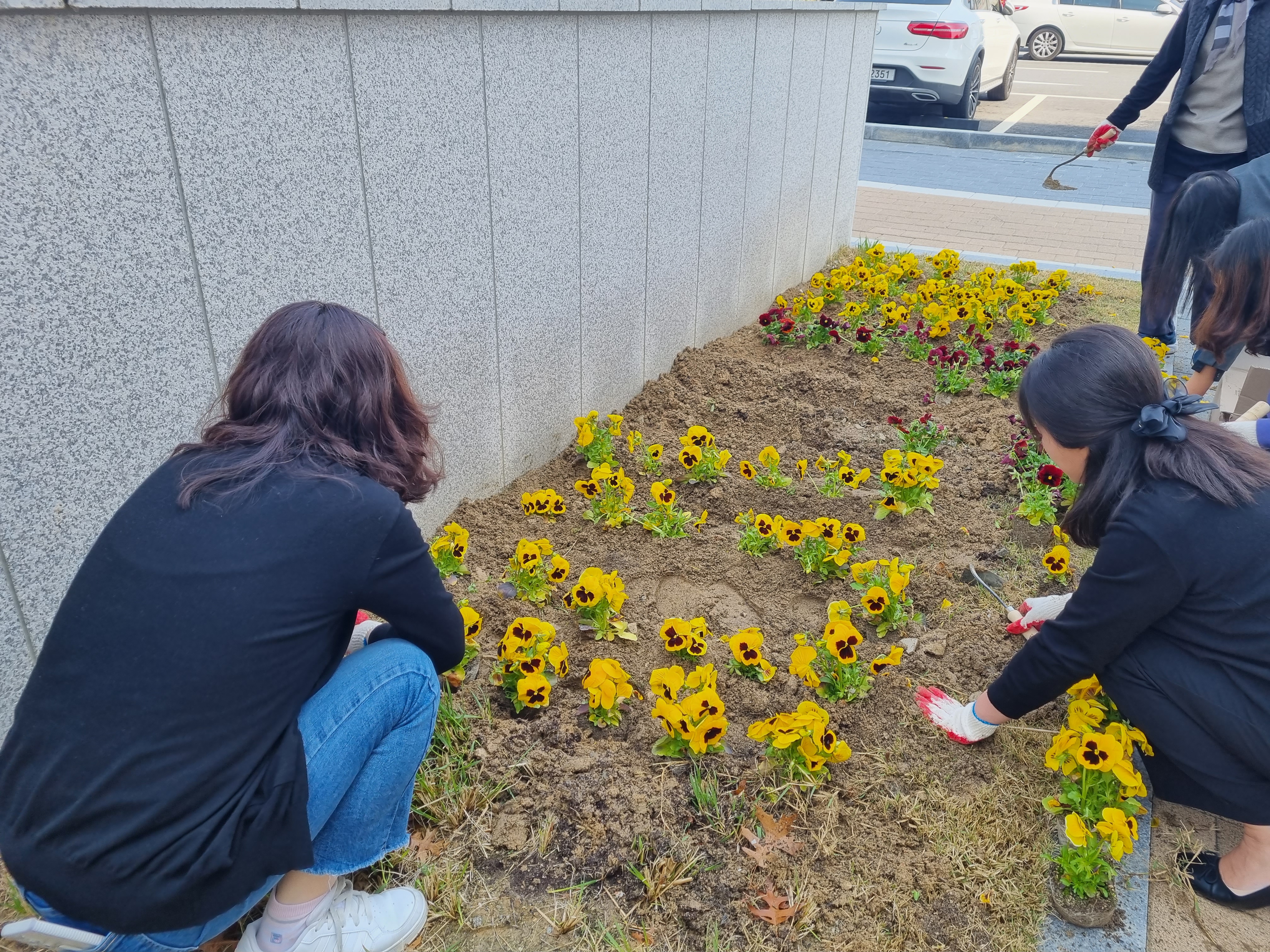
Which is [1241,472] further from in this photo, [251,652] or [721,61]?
[721,61]

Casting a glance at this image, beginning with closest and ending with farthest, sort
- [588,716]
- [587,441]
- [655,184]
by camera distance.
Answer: [588,716], [587,441], [655,184]

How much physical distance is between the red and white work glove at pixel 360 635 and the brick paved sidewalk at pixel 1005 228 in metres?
6.47

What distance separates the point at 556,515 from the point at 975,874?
6.26ft

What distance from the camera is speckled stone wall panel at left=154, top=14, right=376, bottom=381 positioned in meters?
2.21

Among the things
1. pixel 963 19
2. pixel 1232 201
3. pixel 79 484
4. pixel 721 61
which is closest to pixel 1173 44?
pixel 1232 201

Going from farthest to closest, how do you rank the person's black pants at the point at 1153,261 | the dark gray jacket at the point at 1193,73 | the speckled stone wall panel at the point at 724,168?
the person's black pants at the point at 1153,261
the speckled stone wall panel at the point at 724,168
the dark gray jacket at the point at 1193,73

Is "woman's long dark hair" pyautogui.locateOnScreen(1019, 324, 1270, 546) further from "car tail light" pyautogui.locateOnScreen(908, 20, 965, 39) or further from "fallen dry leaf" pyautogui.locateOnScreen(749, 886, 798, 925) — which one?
"car tail light" pyautogui.locateOnScreen(908, 20, 965, 39)

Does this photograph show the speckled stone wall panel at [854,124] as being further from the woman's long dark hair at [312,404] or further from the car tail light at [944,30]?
the car tail light at [944,30]

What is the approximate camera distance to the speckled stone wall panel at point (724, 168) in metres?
4.70

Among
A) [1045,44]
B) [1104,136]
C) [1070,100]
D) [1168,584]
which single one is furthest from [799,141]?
[1045,44]

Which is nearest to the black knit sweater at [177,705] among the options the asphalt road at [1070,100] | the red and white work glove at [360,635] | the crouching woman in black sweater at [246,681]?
the crouching woman in black sweater at [246,681]

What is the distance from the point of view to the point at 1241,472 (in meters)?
2.05

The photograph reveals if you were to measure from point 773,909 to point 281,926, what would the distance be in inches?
40.2

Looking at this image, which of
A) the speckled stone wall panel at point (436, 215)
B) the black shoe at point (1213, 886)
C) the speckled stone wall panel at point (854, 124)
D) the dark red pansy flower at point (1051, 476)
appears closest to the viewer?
the black shoe at point (1213, 886)
